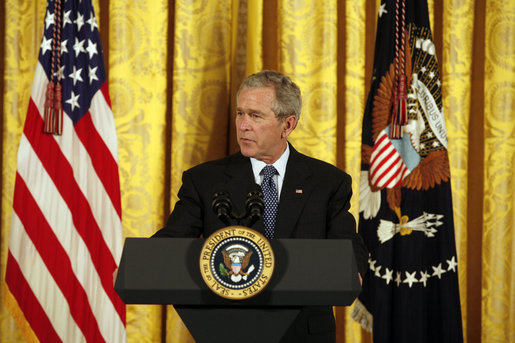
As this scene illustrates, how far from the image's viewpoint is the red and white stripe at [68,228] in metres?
3.04

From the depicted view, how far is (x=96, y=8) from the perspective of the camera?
3.36 m

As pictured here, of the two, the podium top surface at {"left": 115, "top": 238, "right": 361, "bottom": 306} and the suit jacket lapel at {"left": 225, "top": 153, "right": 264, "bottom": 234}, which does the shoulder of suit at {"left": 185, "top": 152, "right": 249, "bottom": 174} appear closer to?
the suit jacket lapel at {"left": 225, "top": 153, "right": 264, "bottom": 234}

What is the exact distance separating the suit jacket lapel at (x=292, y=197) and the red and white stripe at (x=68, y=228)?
1.28 metres

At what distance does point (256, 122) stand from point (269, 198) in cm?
29

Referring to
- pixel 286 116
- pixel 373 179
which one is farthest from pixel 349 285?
pixel 373 179

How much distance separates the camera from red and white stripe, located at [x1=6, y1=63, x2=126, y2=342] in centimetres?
304

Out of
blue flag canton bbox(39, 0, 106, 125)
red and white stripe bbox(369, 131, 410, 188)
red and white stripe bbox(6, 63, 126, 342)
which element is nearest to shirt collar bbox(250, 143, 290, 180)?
red and white stripe bbox(369, 131, 410, 188)

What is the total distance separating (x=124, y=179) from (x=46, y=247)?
0.56m

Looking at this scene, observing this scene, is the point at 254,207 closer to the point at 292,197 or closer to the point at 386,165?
the point at 292,197

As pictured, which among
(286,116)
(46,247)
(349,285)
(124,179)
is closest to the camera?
(349,285)

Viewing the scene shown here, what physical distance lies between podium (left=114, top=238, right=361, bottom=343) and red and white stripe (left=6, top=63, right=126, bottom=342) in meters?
1.58

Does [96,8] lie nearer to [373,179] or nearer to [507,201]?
[373,179]

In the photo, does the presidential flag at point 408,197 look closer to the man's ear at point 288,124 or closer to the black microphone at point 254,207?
the man's ear at point 288,124

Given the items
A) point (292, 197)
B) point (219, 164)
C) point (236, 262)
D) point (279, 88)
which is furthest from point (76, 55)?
point (236, 262)
